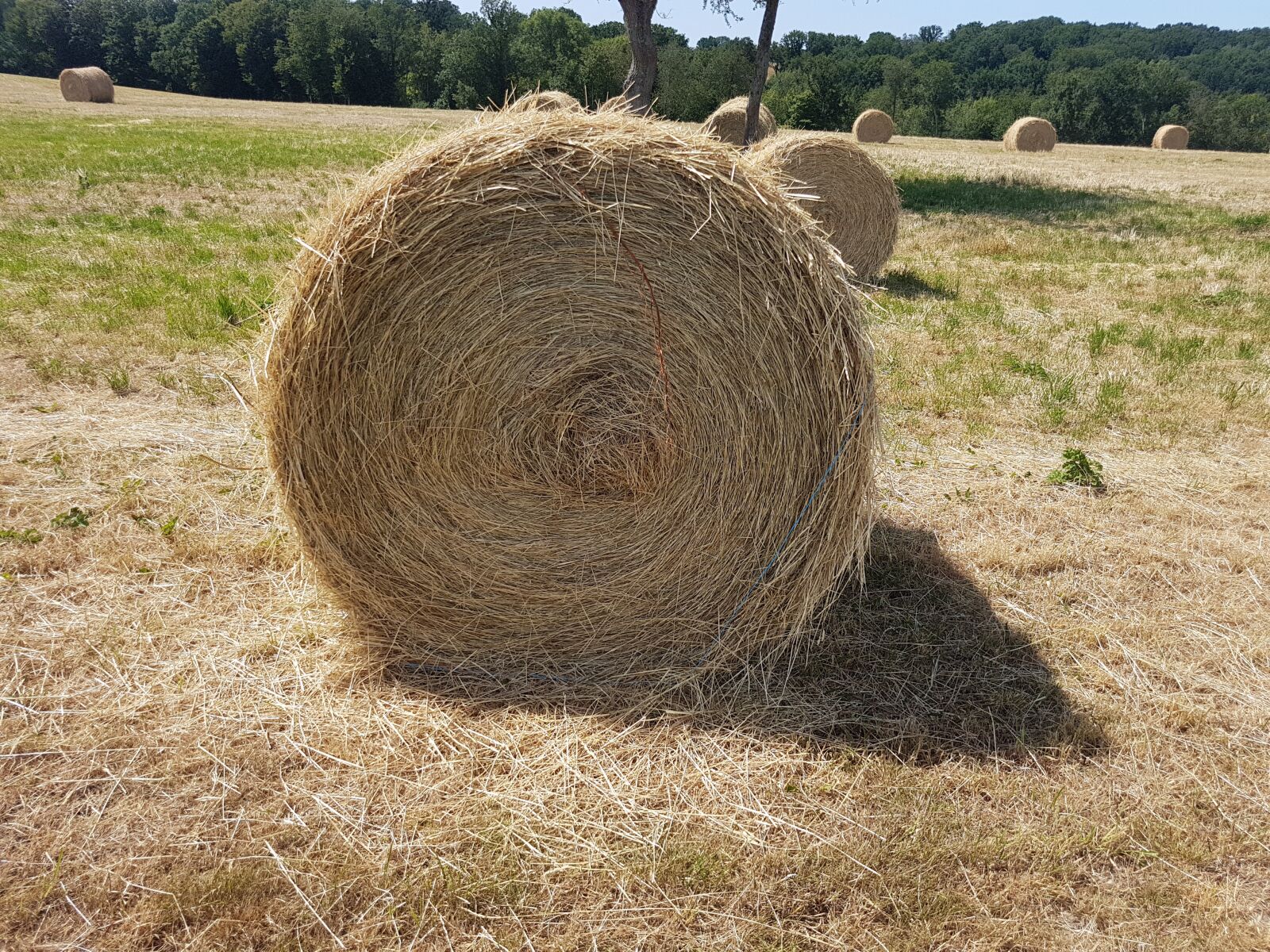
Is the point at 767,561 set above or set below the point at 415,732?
above

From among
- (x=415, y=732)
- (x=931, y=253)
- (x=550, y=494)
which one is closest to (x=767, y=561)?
(x=550, y=494)

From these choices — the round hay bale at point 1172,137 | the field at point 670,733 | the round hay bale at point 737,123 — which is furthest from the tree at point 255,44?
the field at point 670,733

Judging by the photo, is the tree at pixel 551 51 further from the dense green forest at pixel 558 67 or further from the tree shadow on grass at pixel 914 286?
the tree shadow on grass at pixel 914 286

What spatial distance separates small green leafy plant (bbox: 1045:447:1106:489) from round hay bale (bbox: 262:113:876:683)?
7.72 ft

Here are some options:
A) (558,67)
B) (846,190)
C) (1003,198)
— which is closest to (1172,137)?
(1003,198)

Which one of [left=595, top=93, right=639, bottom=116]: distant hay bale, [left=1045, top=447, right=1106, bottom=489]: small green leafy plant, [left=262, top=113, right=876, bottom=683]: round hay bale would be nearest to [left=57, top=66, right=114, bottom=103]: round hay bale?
[left=595, top=93, right=639, bottom=116]: distant hay bale

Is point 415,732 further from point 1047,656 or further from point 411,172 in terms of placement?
point 1047,656

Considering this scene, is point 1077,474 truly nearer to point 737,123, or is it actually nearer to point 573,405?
point 573,405

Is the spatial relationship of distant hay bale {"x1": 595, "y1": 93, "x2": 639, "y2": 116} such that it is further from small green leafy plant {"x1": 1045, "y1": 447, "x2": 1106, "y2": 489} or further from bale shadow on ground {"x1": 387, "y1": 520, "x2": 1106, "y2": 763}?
small green leafy plant {"x1": 1045, "y1": 447, "x2": 1106, "y2": 489}

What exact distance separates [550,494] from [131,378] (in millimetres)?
4215

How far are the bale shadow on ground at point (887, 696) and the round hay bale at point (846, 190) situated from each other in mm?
6470

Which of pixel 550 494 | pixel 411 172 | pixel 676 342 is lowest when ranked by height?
pixel 550 494

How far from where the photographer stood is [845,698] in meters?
3.38

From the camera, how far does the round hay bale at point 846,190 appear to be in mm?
9500
